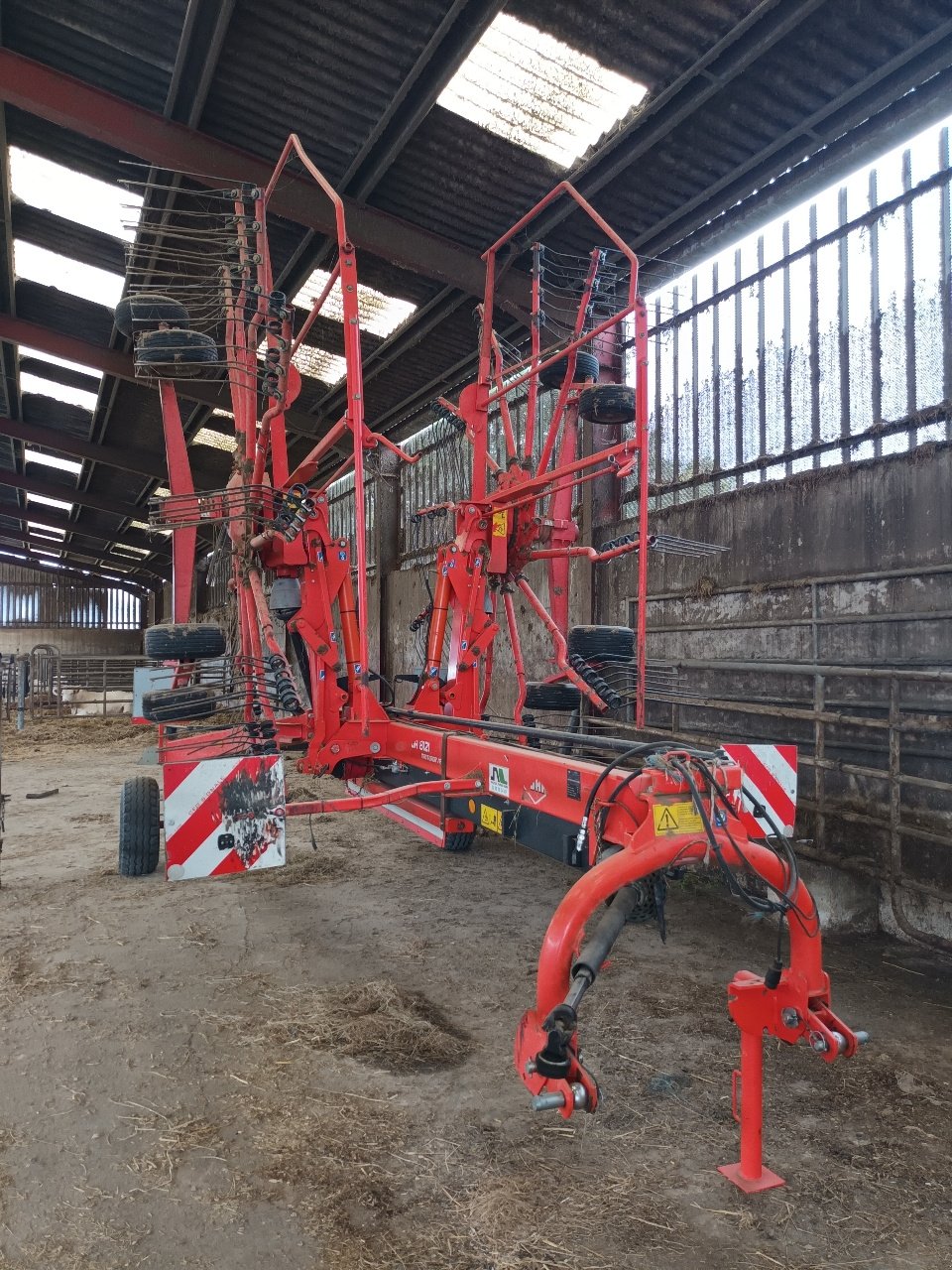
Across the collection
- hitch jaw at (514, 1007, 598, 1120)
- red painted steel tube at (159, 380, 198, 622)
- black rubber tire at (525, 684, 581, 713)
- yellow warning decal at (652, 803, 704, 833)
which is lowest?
hitch jaw at (514, 1007, 598, 1120)

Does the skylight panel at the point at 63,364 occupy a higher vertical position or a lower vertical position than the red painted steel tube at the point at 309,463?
higher

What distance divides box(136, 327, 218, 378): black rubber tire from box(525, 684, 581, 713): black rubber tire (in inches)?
117

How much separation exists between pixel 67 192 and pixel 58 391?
6577 mm

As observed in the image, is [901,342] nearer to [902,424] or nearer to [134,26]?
[902,424]

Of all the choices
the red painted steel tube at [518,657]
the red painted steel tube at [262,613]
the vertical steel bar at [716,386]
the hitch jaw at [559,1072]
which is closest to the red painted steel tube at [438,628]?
the red painted steel tube at [518,657]

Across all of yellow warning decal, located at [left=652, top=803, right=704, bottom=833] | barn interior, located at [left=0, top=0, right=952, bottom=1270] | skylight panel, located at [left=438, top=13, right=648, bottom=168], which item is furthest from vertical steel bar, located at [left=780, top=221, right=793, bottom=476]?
yellow warning decal, located at [left=652, top=803, right=704, bottom=833]

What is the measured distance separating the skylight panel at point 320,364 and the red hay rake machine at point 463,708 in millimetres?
4014

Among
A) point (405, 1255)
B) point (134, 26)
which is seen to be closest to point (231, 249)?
point (134, 26)

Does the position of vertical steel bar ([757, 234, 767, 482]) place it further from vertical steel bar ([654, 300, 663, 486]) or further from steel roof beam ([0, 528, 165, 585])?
steel roof beam ([0, 528, 165, 585])

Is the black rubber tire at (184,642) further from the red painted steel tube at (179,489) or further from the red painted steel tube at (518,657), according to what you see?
the red painted steel tube at (518,657)

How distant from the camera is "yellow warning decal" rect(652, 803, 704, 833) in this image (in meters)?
2.21

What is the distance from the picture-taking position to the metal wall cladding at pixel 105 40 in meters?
5.93

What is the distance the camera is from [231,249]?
535 cm

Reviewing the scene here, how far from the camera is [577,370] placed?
5.87 meters
